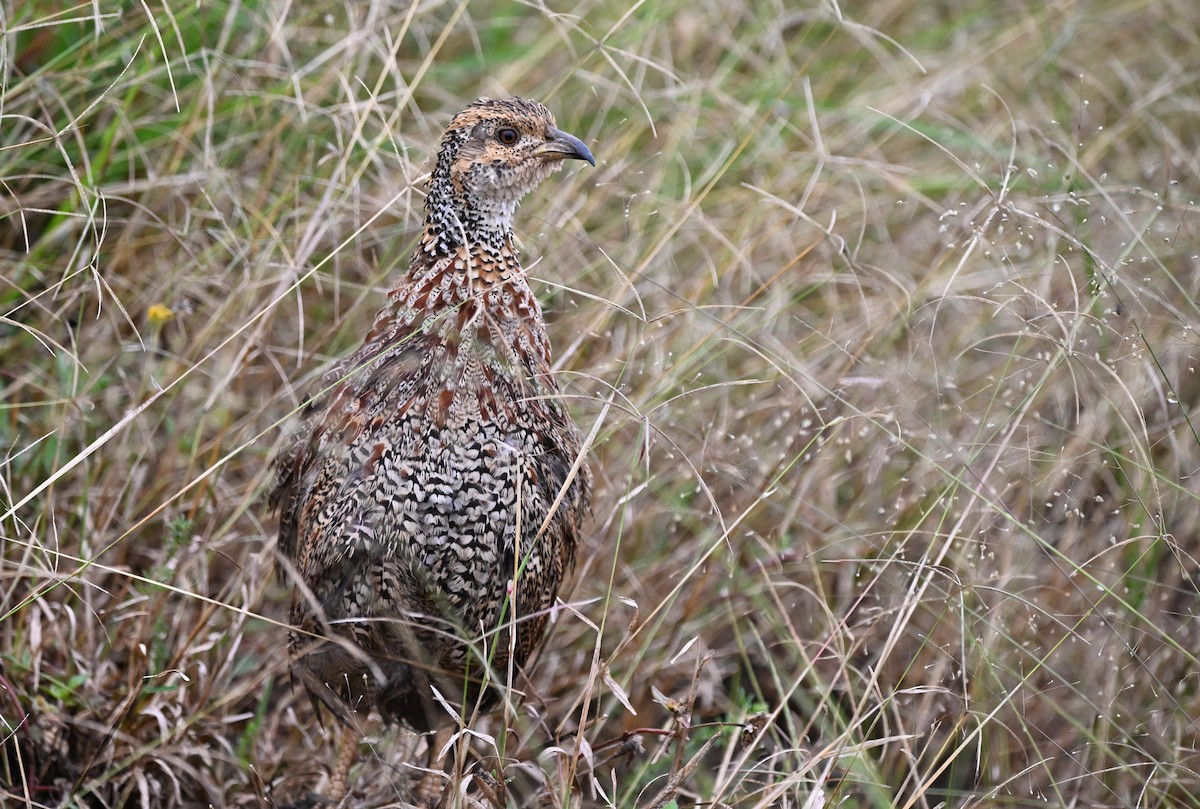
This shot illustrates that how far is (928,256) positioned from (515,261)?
2379mm

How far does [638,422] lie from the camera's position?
9.90 feet

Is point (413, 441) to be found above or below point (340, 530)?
above

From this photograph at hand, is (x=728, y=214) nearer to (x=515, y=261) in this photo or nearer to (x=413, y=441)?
(x=515, y=261)

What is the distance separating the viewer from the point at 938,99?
4.98 m

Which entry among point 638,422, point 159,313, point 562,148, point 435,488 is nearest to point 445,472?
point 435,488

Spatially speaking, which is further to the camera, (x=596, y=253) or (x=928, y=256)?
(x=928, y=256)

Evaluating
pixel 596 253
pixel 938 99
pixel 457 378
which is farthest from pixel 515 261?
pixel 938 99

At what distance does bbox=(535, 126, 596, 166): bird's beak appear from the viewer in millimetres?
3094

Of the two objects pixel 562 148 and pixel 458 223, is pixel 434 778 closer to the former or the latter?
pixel 458 223

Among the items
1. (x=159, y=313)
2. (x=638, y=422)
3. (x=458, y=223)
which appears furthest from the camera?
(x=159, y=313)

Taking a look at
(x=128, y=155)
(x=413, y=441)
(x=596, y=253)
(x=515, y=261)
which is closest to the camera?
(x=413, y=441)

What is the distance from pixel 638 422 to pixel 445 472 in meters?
0.53

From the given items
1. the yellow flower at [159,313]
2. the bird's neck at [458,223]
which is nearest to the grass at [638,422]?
the yellow flower at [159,313]

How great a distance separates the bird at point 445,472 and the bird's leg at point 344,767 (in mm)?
114
